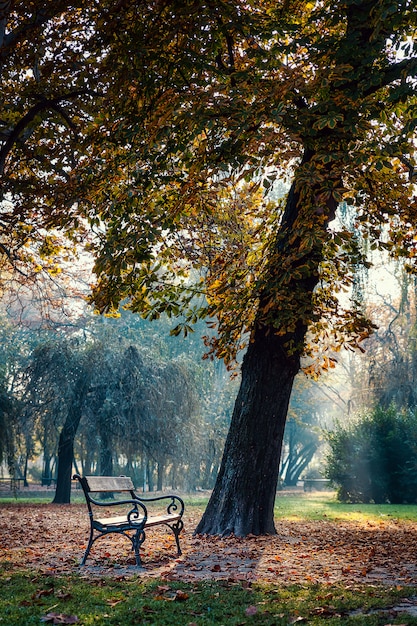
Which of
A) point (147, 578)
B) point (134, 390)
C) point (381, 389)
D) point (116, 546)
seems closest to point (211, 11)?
point (147, 578)

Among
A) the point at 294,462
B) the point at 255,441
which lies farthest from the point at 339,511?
the point at 294,462

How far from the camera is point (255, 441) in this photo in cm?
1028

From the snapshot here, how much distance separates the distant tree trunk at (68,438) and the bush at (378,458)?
9.62 meters

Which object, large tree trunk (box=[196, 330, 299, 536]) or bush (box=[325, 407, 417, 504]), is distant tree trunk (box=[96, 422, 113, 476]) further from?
large tree trunk (box=[196, 330, 299, 536])

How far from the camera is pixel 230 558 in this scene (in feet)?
26.2

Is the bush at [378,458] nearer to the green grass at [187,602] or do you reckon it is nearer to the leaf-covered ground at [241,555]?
the leaf-covered ground at [241,555]

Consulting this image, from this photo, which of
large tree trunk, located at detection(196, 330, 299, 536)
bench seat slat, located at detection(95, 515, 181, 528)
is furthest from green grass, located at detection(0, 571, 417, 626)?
large tree trunk, located at detection(196, 330, 299, 536)

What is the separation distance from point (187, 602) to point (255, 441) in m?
4.90

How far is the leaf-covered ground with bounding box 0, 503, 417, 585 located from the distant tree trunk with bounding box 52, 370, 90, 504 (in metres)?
9.51

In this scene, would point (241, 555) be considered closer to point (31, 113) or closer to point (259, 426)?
point (259, 426)

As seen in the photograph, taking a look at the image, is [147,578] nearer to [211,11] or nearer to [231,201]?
[211,11]

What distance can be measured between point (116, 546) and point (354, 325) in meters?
4.77

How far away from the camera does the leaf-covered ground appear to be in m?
6.96

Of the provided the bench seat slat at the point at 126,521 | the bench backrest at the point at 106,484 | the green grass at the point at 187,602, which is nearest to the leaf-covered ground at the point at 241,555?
the bench seat slat at the point at 126,521
